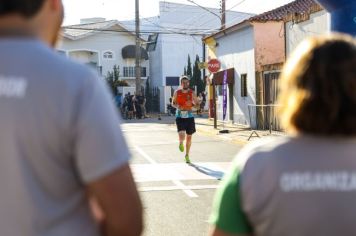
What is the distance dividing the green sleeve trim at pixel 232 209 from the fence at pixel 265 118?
48.3 feet

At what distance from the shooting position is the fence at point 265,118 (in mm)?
18119

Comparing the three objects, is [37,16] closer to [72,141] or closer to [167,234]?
[72,141]

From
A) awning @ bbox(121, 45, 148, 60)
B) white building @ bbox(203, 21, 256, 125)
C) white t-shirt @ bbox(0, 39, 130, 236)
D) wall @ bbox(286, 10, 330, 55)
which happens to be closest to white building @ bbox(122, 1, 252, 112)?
awning @ bbox(121, 45, 148, 60)

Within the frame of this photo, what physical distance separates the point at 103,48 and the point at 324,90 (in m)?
57.2

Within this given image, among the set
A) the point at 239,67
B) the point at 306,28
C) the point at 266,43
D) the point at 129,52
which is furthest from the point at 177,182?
the point at 129,52

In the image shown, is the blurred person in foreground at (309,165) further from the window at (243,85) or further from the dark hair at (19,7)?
the window at (243,85)

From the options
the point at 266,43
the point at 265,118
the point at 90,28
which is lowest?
the point at 265,118

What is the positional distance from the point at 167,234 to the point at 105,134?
4919 mm

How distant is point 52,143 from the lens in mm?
1756

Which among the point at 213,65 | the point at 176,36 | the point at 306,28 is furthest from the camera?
the point at 176,36

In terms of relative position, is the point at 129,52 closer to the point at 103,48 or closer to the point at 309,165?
the point at 103,48

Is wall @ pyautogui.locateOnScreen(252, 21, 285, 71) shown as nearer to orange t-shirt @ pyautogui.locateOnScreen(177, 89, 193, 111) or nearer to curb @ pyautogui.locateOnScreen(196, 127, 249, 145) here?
curb @ pyautogui.locateOnScreen(196, 127, 249, 145)

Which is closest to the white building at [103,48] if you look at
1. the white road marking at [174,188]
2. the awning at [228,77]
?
the awning at [228,77]

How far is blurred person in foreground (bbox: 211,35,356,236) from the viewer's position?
1847mm
